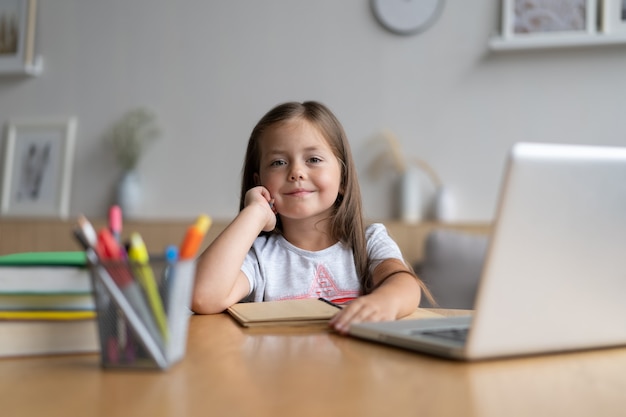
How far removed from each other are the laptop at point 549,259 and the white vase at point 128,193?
8.89 ft

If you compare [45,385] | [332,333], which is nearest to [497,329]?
[332,333]

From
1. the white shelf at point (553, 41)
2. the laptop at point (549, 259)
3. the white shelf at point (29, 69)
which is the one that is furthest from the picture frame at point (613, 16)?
the white shelf at point (29, 69)

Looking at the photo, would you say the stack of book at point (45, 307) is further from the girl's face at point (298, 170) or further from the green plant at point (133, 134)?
the green plant at point (133, 134)

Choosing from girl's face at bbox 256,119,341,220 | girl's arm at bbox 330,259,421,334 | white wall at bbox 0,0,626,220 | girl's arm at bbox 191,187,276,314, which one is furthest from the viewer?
white wall at bbox 0,0,626,220

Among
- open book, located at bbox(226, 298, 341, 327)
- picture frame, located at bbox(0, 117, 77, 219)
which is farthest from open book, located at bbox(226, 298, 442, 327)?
picture frame, located at bbox(0, 117, 77, 219)

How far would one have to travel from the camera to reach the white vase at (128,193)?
3316 millimetres

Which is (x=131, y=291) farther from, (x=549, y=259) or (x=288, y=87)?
(x=288, y=87)

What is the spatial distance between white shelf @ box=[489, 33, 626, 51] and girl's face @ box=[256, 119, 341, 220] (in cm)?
178

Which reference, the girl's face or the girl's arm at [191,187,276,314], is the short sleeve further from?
the girl's arm at [191,187,276,314]

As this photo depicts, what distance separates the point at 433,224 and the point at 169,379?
2.37m

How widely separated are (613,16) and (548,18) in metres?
0.25

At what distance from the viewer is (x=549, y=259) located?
2.27 feet

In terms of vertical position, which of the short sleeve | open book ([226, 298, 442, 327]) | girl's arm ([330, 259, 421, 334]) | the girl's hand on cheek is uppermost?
the girl's hand on cheek

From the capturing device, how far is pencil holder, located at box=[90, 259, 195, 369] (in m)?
0.64
